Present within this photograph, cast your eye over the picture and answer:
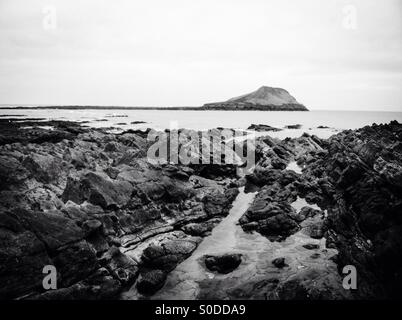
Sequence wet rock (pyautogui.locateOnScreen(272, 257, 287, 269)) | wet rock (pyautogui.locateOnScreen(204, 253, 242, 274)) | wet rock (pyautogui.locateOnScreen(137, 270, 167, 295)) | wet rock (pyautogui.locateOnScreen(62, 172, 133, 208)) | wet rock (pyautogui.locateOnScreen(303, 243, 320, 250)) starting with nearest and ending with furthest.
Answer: wet rock (pyautogui.locateOnScreen(137, 270, 167, 295)) → wet rock (pyautogui.locateOnScreen(272, 257, 287, 269)) → wet rock (pyautogui.locateOnScreen(204, 253, 242, 274)) → wet rock (pyautogui.locateOnScreen(303, 243, 320, 250)) → wet rock (pyautogui.locateOnScreen(62, 172, 133, 208))

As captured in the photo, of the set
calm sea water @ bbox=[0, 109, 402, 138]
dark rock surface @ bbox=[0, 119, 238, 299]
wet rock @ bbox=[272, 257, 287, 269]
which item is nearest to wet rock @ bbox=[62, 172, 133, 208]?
dark rock surface @ bbox=[0, 119, 238, 299]

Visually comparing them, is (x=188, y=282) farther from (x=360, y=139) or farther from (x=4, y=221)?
(x=360, y=139)

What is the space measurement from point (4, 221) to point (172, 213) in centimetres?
867

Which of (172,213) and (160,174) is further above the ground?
(160,174)

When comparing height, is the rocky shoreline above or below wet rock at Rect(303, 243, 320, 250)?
above

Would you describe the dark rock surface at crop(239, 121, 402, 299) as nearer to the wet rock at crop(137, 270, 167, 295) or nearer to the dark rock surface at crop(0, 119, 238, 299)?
the dark rock surface at crop(0, 119, 238, 299)

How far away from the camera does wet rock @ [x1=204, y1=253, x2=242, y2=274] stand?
12613 mm

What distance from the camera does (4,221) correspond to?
10.6 metres

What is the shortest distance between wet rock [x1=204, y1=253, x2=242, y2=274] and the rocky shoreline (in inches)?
7.0

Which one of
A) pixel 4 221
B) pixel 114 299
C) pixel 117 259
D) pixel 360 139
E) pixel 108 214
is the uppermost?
pixel 360 139

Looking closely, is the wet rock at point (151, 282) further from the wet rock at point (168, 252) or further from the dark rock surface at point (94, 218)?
the wet rock at point (168, 252)

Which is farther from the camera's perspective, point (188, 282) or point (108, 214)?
point (108, 214)
